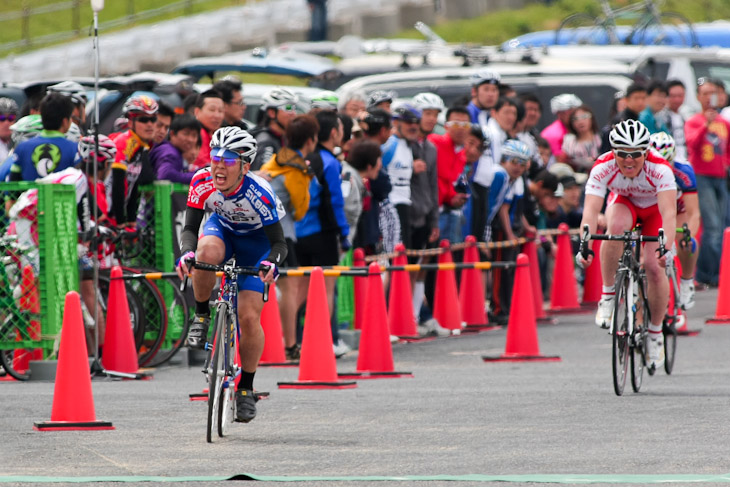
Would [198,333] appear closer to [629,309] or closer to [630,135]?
[629,309]

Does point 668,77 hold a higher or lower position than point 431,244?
higher

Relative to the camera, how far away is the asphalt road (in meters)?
8.55

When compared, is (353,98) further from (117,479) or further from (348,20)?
(348,20)

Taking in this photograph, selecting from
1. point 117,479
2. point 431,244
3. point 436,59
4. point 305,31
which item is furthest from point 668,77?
point 305,31

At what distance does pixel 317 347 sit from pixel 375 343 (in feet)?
3.40

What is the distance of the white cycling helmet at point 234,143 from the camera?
10.1 meters

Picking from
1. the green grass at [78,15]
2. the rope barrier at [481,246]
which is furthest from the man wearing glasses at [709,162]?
the green grass at [78,15]

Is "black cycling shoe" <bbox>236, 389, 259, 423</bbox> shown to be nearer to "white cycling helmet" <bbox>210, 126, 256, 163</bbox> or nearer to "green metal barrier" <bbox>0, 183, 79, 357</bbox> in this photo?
"white cycling helmet" <bbox>210, 126, 256, 163</bbox>

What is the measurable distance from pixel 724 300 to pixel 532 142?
3039mm

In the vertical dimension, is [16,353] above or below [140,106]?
below

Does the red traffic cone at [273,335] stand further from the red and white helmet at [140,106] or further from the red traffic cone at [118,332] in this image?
the red and white helmet at [140,106]

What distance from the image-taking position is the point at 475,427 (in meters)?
10.4

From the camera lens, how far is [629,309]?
12.3m

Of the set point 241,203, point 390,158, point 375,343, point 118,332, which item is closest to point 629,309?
point 375,343
